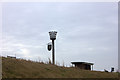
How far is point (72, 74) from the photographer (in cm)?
1072

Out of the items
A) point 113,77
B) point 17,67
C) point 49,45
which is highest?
point 49,45

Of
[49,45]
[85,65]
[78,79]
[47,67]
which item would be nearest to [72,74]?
[78,79]

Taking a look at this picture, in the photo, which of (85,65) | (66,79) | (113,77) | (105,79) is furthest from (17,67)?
(85,65)

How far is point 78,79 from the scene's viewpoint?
33.6 feet

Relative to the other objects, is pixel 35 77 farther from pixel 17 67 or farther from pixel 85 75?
pixel 85 75

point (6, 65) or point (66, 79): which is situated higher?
point (6, 65)

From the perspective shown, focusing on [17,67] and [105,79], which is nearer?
[17,67]

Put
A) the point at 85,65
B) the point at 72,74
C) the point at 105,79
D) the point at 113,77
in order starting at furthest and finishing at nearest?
the point at 85,65, the point at 113,77, the point at 105,79, the point at 72,74

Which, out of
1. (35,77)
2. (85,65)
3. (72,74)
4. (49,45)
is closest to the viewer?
(35,77)

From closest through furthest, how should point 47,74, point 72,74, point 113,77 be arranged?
point 47,74 → point 72,74 → point 113,77

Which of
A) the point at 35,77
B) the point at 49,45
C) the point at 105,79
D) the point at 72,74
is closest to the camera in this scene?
the point at 35,77

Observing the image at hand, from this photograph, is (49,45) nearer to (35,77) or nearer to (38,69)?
(38,69)

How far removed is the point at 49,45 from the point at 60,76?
4857mm

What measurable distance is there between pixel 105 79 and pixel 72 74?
6.51 feet
